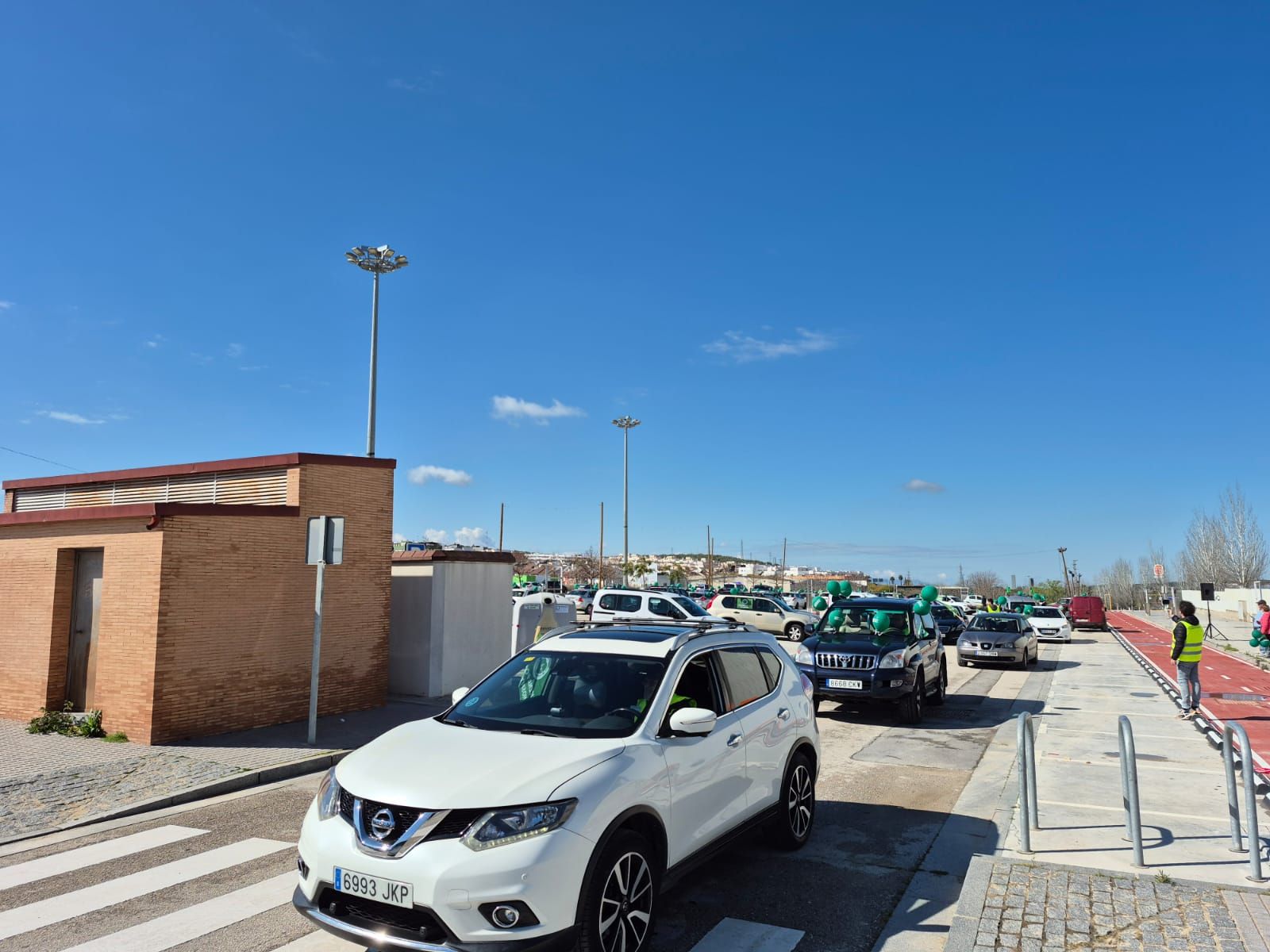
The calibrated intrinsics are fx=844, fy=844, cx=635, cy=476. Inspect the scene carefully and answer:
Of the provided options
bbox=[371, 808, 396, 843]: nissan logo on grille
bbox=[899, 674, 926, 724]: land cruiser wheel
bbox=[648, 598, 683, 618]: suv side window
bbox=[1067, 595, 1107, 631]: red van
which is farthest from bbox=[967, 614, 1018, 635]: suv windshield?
bbox=[371, 808, 396, 843]: nissan logo on grille

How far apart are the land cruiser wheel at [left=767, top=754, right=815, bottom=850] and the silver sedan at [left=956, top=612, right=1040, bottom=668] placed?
56.4 ft

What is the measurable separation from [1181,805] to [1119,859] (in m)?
2.40

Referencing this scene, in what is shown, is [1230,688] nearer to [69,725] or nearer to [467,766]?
[467,766]

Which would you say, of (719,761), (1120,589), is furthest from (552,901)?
(1120,589)

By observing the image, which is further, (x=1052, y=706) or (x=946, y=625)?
(x=946, y=625)

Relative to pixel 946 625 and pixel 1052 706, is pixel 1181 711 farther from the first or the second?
pixel 946 625

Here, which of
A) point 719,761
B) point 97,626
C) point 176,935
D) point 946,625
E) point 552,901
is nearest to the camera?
point 552,901

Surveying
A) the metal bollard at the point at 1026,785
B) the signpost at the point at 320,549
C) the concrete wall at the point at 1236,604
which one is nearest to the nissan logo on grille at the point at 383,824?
the metal bollard at the point at 1026,785

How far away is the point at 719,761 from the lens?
533cm

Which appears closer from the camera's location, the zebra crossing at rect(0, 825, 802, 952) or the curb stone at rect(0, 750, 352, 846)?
the zebra crossing at rect(0, 825, 802, 952)

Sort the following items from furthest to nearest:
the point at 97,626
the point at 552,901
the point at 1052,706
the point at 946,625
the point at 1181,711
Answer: the point at 946,625, the point at 1052,706, the point at 1181,711, the point at 97,626, the point at 552,901

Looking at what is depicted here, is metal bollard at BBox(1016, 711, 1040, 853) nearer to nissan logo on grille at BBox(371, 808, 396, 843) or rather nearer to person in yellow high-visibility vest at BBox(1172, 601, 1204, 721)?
nissan logo on grille at BBox(371, 808, 396, 843)

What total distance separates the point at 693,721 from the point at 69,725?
999cm

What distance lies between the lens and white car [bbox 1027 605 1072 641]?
33031 millimetres
